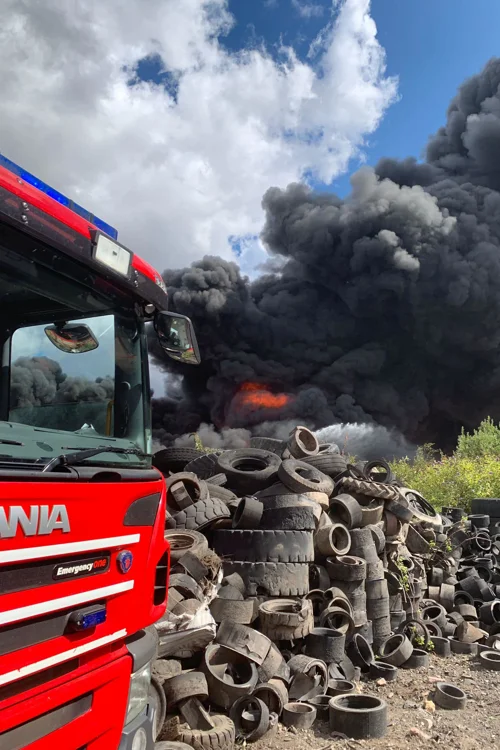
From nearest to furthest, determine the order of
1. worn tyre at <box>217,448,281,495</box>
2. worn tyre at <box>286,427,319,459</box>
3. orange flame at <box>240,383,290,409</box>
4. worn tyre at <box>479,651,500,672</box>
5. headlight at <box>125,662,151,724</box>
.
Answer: headlight at <box>125,662,151,724</box> < worn tyre at <box>479,651,500,672</box> < worn tyre at <box>217,448,281,495</box> < worn tyre at <box>286,427,319,459</box> < orange flame at <box>240,383,290,409</box>

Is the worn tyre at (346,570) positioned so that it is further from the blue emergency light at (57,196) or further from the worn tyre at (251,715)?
the blue emergency light at (57,196)

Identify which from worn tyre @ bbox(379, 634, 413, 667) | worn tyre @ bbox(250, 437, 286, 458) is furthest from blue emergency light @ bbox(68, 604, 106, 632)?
worn tyre @ bbox(250, 437, 286, 458)

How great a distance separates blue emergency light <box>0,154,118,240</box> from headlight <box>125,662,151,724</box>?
2352 mm

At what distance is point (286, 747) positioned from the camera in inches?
→ 165

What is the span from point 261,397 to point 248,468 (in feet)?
86.7

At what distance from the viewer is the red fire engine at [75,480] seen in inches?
78.0

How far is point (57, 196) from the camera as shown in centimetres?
296

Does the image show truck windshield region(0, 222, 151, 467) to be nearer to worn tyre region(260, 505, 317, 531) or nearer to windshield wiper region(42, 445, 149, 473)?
windshield wiper region(42, 445, 149, 473)

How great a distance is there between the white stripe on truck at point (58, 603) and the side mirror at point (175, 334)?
159 cm

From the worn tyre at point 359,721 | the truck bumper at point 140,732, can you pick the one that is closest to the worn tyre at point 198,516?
the worn tyre at point 359,721

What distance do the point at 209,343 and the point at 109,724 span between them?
3319 centimetres

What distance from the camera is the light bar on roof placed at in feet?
9.79

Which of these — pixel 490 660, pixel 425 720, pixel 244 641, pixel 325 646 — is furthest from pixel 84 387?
pixel 490 660

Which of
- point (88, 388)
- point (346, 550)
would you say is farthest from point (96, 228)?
point (346, 550)
